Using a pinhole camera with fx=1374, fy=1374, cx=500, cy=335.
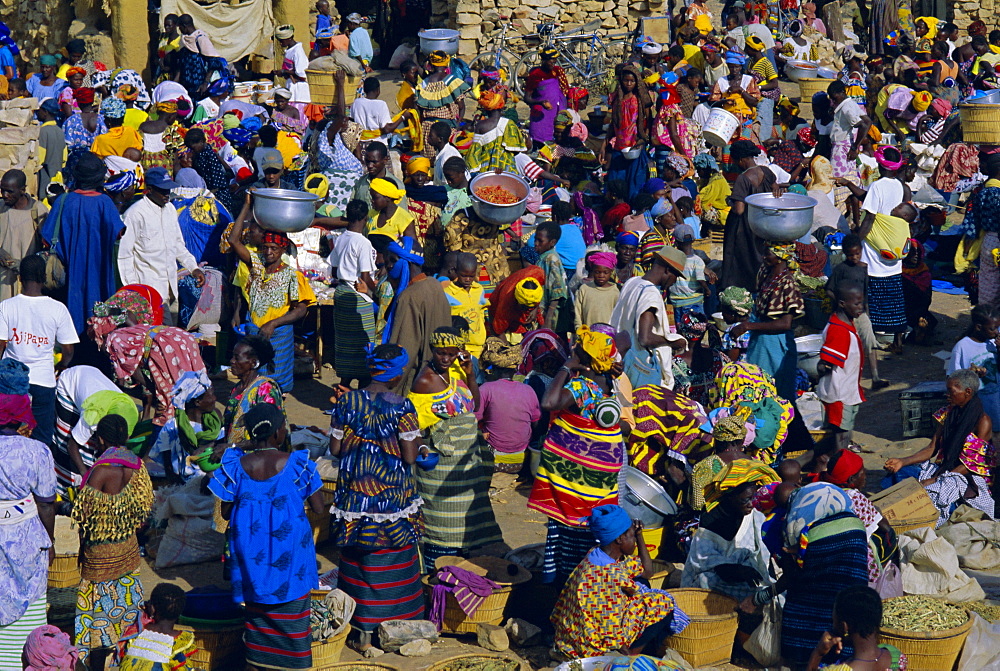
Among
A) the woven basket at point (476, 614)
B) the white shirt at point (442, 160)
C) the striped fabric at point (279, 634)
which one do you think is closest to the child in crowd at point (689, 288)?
the white shirt at point (442, 160)

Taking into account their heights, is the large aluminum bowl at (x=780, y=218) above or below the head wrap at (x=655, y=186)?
above

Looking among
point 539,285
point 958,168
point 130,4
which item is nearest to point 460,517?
point 539,285

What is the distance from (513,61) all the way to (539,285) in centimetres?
985

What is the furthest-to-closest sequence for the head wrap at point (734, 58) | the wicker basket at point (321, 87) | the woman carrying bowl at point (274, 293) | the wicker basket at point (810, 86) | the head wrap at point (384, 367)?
the wicker basket at point (810, 86) → the head wrap at point (734, 58) → the wicker basket at point (321, 87) → the woman carrying bowl at point (274, 293) → the head wrap at point (384, 367)

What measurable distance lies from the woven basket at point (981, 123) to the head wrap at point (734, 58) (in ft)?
14.8

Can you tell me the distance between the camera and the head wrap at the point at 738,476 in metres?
7.48

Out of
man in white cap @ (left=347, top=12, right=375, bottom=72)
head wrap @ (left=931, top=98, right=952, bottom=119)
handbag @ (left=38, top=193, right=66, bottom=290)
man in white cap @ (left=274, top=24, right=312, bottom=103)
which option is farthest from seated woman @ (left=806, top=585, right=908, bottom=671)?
man in white cap @ (left=347, top=12, right=375, bottom=72)

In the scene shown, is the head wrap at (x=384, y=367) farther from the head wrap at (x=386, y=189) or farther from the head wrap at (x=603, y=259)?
the head wrap at (x=386, y=189)

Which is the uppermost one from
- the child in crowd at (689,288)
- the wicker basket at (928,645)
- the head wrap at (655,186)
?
the head wrap at (655,186)

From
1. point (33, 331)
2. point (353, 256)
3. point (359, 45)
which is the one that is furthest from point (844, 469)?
point (359, 45)

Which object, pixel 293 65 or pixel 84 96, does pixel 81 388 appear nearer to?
pixel 84 96

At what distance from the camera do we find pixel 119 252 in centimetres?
1002

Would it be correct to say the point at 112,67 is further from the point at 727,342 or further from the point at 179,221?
the point at 727,342

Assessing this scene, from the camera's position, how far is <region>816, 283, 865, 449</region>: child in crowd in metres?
9.03
